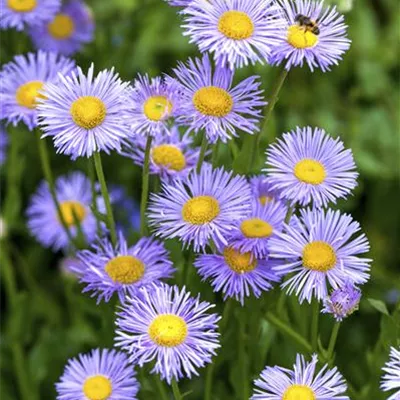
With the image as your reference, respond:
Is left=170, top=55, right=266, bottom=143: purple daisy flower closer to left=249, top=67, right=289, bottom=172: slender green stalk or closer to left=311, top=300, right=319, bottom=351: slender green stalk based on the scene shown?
left=249, top=67, right=289, bottom=172: slender green stalk

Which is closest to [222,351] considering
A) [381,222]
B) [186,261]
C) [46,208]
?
[186,261]

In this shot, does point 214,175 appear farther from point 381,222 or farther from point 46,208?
point 381,222

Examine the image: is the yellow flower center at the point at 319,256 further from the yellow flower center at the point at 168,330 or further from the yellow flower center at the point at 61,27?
the yellow flower center at the point at 61,27

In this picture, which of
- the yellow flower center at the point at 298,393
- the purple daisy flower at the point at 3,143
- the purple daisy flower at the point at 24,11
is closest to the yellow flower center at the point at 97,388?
the yellow flower center at the point at 298,393

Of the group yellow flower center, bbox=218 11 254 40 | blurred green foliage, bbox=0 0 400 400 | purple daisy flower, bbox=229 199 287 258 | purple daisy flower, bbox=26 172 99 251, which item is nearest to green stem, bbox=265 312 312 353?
blurred green foliage, bbox=0 0 400 400

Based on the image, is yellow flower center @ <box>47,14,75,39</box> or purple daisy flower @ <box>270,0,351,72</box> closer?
purple daisy flower @ <box>270,0,351,72</box>

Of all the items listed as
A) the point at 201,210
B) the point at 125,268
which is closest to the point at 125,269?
the point at 125,268
